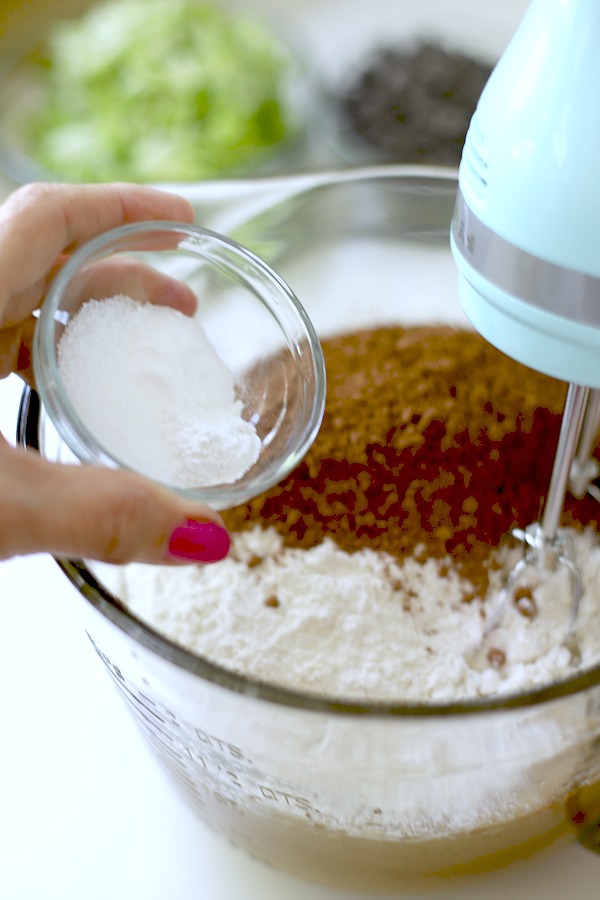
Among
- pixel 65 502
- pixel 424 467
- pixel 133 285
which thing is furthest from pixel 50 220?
pixel 424 467

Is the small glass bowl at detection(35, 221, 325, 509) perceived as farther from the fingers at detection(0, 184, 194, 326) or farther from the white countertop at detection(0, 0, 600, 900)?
the white countertop at detection(0, 0, 600, 900)

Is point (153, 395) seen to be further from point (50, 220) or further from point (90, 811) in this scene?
point (90, 811)

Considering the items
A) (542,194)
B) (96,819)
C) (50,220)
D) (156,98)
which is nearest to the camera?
(542,194)

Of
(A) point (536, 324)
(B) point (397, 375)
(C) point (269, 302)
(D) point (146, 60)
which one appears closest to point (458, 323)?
(B) point (397, 375)

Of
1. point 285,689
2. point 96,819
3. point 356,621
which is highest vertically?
point 285,689

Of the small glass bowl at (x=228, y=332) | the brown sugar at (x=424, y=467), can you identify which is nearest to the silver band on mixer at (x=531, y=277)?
the small glass bowl at (x=228, y=332)

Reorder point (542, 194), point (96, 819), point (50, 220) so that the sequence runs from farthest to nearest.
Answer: point (96, 819) < point (50, 220) < point (542, 194)

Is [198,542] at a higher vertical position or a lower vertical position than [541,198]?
lower
